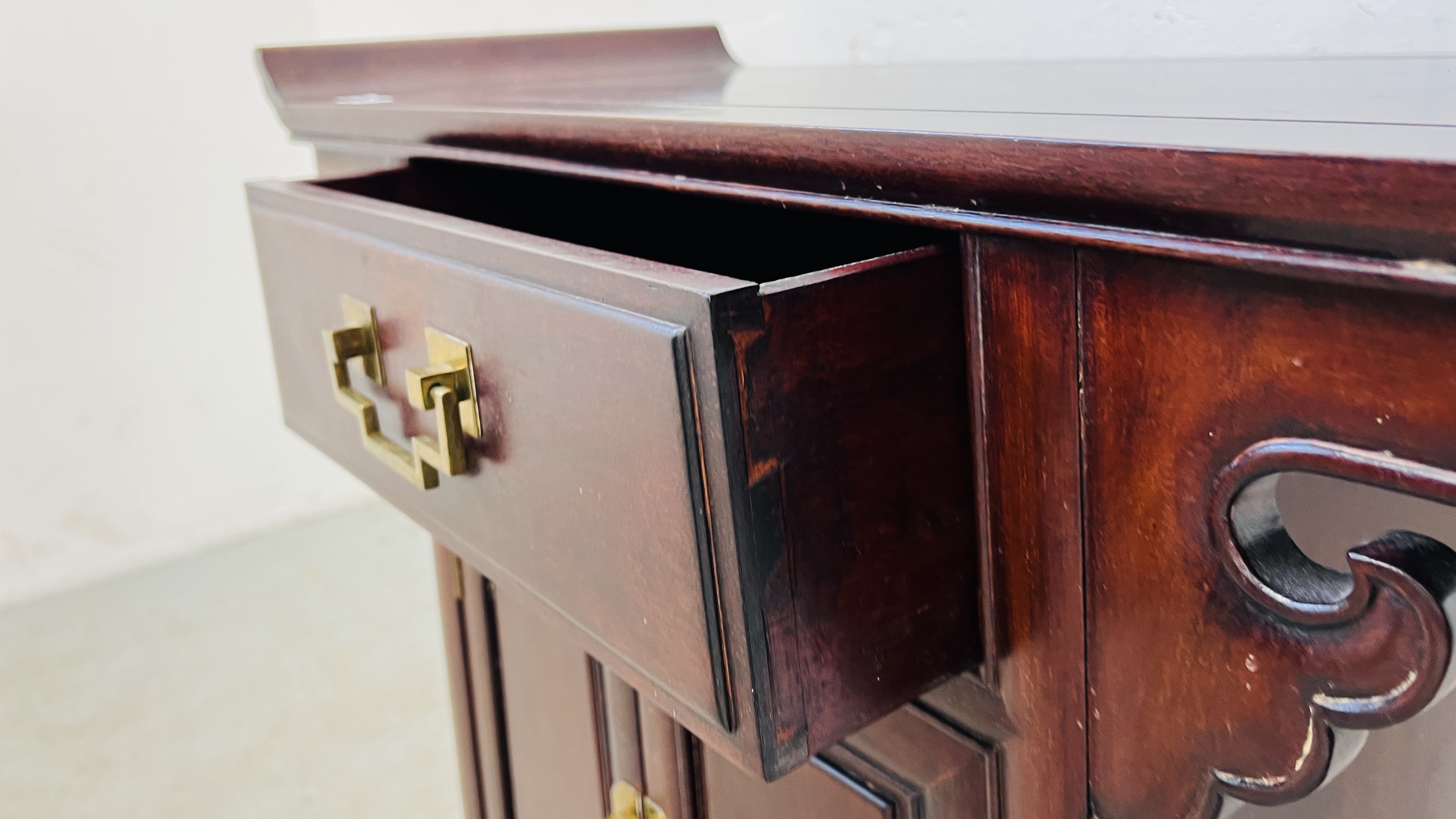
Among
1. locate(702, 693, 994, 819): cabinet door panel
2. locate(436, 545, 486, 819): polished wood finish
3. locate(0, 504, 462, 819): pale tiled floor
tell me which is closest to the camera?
locate(702, 693, 994, 819): cabinet door panel

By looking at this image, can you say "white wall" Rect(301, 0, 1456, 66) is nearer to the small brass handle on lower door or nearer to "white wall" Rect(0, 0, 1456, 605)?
the small brass handle on lower door

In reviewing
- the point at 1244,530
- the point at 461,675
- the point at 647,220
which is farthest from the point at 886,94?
the point at 461,675

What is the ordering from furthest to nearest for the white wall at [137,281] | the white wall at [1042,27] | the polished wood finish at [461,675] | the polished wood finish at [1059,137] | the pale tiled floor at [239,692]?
the white wall at [137,281] < the pale tiled floor at [239,692] < the polished wood finish at [461,675] < the white wall at [1042,27] < the polished wood finish at [1059,137]

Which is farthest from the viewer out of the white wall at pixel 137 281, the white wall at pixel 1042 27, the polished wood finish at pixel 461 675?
the white wall at pixel 137 281

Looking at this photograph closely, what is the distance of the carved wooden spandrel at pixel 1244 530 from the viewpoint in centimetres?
24

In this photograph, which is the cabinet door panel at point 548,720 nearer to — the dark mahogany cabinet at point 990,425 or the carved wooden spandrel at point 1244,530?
the dark mahogany cabinet at point 990,425

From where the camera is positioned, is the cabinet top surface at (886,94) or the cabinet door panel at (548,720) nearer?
the cabinet top surface at (886,94)

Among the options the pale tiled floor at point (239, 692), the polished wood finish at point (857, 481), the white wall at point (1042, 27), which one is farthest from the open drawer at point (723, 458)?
the pale tiled floor at point (239, 692)

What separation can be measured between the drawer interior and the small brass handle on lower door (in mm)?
84

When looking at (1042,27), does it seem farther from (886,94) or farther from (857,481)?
(857,481)

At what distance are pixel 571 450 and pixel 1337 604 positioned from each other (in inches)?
8.8

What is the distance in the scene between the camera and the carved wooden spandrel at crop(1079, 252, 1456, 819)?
0.24m

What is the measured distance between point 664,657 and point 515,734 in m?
0.43

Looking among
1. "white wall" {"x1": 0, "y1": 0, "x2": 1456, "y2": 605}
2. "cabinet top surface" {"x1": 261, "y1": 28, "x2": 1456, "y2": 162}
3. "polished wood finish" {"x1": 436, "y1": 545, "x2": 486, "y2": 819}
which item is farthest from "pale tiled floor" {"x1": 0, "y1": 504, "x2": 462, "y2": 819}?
"cabinet top surface" {"x1": 261, "y1": 28, "x2": 1456, "y2": 162}
